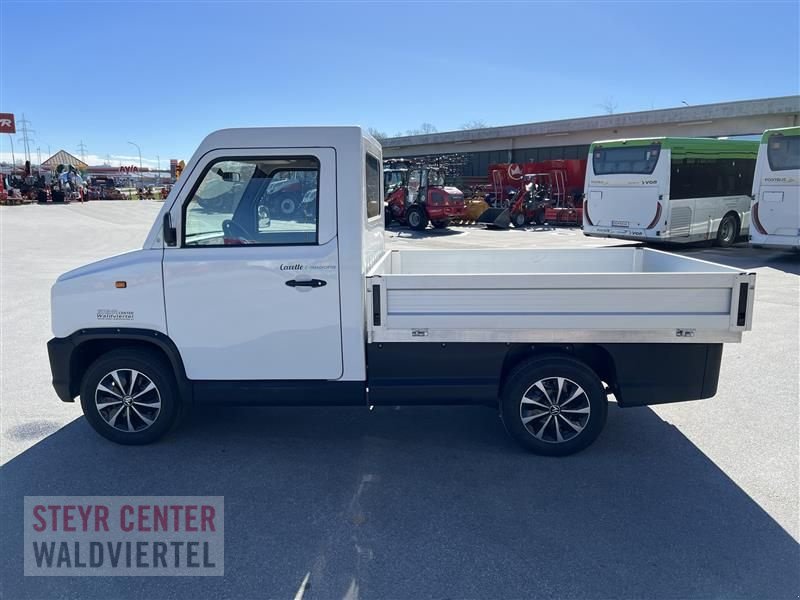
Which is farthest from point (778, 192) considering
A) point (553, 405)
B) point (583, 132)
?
point (583, 132)

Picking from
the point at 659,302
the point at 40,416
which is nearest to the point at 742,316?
the point at 659,302

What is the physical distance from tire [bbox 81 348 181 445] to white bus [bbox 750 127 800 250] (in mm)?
15115

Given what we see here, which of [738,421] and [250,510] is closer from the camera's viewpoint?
[250,510]

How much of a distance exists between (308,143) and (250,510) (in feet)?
8.17

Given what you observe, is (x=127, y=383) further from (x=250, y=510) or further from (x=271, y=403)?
(x=250, y=510)

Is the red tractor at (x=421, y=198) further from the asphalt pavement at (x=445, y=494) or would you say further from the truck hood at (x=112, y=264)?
the truck hood at (x=112, y=264)

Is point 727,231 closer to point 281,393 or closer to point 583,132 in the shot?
point 583,132

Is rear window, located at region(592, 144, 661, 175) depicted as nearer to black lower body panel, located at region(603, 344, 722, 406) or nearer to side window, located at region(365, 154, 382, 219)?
side window, located at region(365, 154, 382, 219)

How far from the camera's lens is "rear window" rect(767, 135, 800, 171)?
14.6 m

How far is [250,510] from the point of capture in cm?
381

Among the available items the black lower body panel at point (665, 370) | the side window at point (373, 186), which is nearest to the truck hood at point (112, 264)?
the side window at point (373, 186)

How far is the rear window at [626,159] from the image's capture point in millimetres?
16969

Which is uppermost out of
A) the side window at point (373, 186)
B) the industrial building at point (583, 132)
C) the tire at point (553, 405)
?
the industrial building at point (583, 132)

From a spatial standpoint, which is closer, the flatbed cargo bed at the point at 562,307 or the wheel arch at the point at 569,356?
the flatbed cargo bed at the point at 562,307
